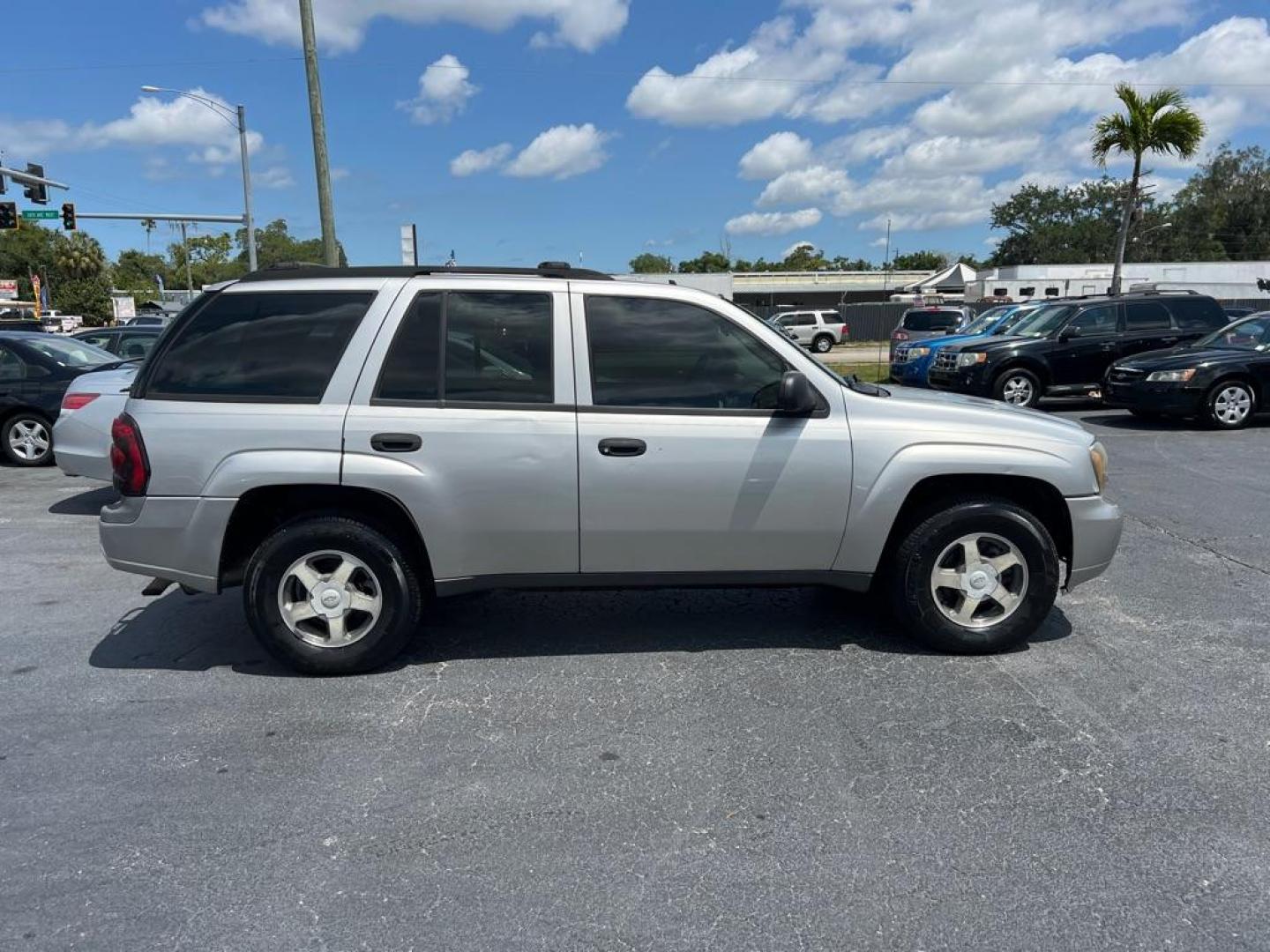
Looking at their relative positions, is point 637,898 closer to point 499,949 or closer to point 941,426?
point 499,949

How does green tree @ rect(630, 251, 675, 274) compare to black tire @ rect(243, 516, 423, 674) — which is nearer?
black tire @ rect(243, 516, 423, 674)

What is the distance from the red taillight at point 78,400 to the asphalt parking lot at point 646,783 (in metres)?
3.26

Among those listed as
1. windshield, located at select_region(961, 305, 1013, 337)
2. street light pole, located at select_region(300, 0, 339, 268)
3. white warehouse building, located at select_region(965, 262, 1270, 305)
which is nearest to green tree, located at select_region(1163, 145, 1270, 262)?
white warehouse building, located at select_region(965, 262, 1270, 305)

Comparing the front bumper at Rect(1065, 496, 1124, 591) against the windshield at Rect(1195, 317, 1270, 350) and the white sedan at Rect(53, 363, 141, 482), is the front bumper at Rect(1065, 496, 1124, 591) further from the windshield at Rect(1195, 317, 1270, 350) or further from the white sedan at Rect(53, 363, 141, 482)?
the windshield at Rect(1195, 317, 1270, 350)

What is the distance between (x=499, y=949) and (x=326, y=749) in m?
1.41

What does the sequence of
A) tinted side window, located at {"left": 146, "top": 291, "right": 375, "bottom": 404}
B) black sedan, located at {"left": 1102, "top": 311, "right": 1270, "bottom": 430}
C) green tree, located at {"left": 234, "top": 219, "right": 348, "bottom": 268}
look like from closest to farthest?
tinted side window, located at {"left": 146, "top": 291, "right": 375, "bottom": 404}
black sedan, located at {"left": 1102, "top": 311, "right": 1270, "bottom": 430}
green tree, located at {"left": 234, "top": 219, "right": 348, "bottom": 268}

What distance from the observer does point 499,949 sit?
2463 millimetres

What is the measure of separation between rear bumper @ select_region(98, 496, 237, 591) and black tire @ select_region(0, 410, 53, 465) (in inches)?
293

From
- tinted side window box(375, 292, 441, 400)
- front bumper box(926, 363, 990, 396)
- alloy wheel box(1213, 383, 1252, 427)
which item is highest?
tinted side window box(375, 292, 441, 400)

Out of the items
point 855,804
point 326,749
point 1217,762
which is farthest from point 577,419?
point 1217,762

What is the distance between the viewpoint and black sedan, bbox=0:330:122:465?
1001 centimetres

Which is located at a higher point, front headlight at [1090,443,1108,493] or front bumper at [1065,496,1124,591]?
front headlight at [1090,443,1108,493]

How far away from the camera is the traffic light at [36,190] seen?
84.4ft

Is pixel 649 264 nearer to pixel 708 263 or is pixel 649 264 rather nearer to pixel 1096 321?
pixel 708 263
